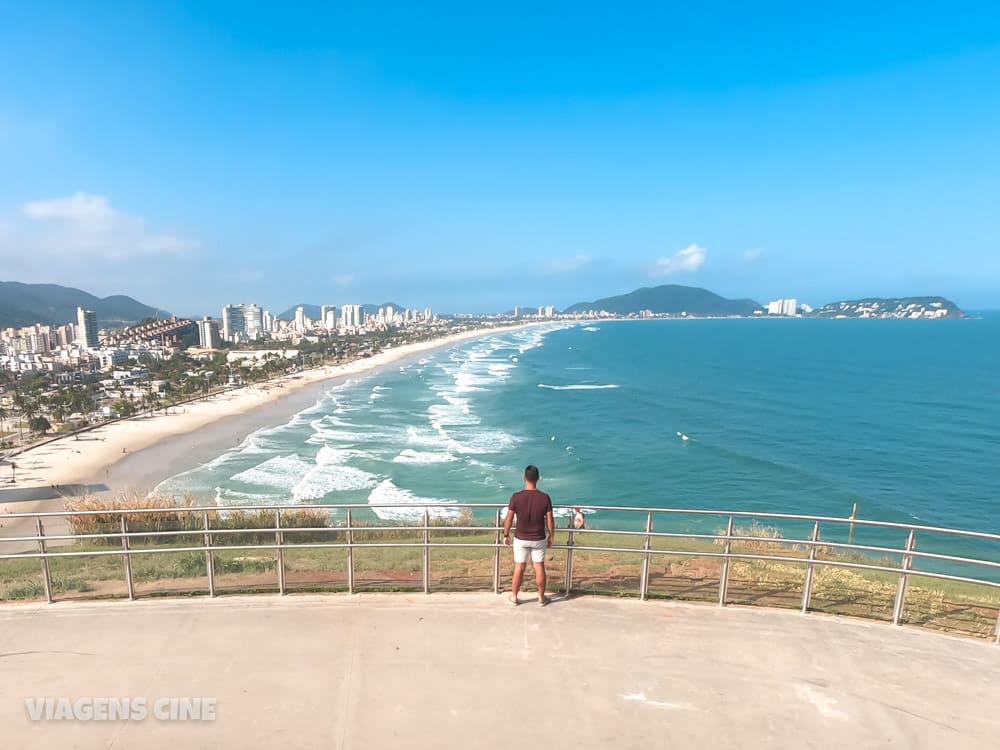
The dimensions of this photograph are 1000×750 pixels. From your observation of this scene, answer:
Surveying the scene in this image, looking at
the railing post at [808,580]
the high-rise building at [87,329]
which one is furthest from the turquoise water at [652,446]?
the high-rise building at [87,329]

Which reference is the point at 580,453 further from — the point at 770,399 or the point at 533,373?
the point at 533,373

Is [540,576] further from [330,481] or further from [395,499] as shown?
[330,481]

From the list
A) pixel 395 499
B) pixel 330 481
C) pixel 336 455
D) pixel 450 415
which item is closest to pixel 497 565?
pixel 395 499

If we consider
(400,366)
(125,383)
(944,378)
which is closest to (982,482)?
(944,378)

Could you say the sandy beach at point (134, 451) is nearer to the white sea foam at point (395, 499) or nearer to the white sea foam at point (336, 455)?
the white sea foam at point (336, 455)

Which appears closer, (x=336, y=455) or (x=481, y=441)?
(x=336, y=455)
